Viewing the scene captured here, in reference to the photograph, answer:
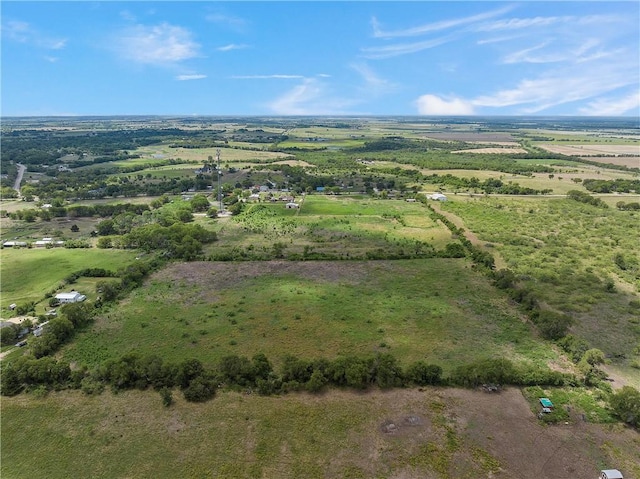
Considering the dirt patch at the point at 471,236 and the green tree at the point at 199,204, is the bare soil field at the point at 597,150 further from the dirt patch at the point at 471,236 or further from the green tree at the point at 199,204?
the green tree at the point at 199,204

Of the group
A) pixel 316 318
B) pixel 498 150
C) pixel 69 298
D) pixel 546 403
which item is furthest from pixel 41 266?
pixel 498 150

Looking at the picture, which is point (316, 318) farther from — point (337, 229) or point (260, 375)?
point (337, 229)

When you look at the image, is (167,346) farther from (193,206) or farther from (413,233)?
(193,206)

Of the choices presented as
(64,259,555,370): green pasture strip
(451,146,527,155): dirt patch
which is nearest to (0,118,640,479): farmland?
(64,259,555,370): green pasture strip

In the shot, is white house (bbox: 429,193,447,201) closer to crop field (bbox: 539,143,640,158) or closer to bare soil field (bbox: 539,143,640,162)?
bare soil field (bbox: 539,143,640,162)

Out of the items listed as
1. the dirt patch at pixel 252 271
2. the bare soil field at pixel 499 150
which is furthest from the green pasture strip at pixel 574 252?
the bare soil field at pixel 499 150

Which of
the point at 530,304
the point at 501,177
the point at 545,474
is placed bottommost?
the point at 545,474

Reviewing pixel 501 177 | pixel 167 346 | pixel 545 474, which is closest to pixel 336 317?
pixel 167 346
